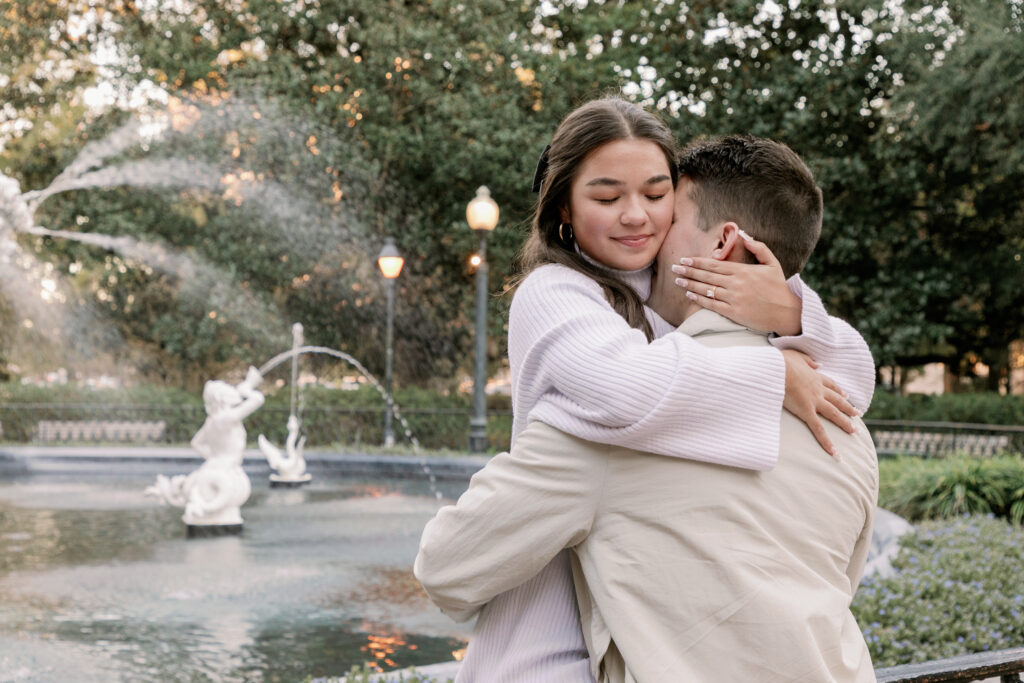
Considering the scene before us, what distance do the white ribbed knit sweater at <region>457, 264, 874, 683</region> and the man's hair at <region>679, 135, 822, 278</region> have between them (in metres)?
0.10

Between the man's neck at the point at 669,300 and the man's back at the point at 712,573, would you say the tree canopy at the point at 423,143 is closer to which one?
the man's neck at the point at 669,300

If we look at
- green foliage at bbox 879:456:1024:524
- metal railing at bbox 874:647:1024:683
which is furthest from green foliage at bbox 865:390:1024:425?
metal railing at bbox 874:647:1024:683

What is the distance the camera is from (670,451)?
1326mm

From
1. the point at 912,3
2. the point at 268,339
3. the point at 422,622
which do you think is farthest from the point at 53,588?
the point at 912,3

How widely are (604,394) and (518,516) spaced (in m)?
0.21

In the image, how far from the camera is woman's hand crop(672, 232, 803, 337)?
1.52 meters

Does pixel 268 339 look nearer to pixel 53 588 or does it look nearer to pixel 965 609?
pixel 53 588

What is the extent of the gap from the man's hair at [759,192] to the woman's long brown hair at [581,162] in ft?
0.28

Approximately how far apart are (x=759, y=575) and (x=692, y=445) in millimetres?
192

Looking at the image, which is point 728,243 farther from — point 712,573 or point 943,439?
point 943,439

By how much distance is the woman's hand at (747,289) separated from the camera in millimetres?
1516

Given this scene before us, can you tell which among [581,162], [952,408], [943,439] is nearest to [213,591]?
[581,162]

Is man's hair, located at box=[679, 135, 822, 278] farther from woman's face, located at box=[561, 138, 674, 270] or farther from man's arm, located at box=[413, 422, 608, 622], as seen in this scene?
man's arm, located at box=[413, 422, 608, 622]

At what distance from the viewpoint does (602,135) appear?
1624 millimetres
